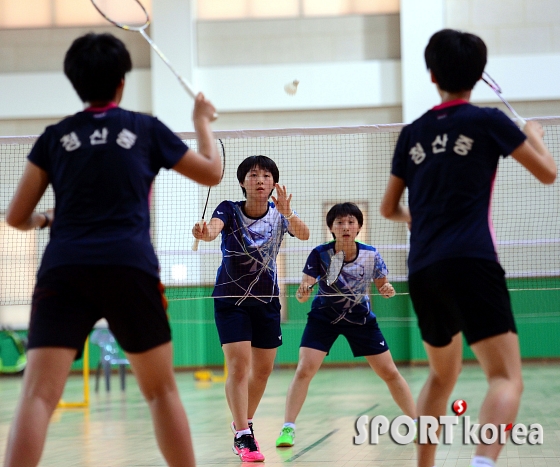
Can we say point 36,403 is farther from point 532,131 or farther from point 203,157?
point 532,131

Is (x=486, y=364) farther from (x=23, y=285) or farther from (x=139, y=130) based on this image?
(x=23, y=285)

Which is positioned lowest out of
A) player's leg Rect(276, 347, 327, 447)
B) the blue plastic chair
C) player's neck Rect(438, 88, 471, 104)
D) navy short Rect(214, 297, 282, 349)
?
the blue plastic chair

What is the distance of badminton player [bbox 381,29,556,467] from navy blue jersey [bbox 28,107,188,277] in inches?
42.6

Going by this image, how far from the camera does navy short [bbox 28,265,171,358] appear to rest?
A: 2.97m

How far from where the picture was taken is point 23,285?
11883mm

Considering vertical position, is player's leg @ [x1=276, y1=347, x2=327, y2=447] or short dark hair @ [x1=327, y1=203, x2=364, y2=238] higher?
short dark hair @ [x1=327, y1=203, x2=364, y2=238]

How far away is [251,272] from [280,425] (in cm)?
258

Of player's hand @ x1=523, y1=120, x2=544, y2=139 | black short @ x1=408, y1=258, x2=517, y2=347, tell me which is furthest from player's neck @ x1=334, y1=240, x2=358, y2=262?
black short @ x1=408, y1=258, x2=517, y2=347

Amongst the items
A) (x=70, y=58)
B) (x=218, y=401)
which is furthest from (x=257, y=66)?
(x=70, y=58)

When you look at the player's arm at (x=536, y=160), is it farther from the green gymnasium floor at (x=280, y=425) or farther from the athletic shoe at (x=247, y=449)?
the athletic shoe at (x=247, y=449)

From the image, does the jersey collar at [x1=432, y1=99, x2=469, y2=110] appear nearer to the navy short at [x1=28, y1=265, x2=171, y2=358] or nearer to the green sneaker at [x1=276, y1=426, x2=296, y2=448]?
the navy short at [x1=28, y1=265, x2=171, y2=358]

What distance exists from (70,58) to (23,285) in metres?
9.38

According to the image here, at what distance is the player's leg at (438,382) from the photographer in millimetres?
3379

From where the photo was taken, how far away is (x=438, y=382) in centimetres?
347
